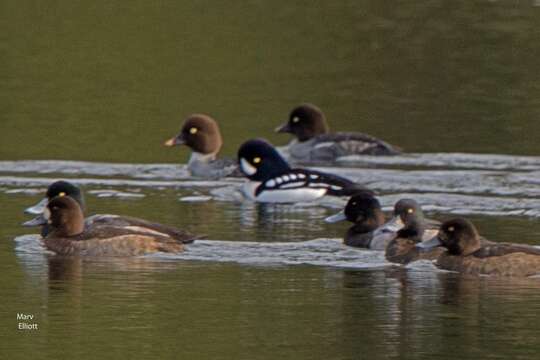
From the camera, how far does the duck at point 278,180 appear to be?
2097 cm

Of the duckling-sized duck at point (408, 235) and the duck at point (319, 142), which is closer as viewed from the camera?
the duckling-sized duck at point (408, 235)

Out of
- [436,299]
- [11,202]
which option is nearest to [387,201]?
[11,202]

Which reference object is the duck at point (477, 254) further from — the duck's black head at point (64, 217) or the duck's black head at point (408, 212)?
the duck's black head at point (64, 217)

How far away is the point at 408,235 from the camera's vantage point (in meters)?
16.4

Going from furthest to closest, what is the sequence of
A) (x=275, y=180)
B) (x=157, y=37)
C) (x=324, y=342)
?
(x=157, y=37)
(x=275, y=180)
(x=324, y=342)

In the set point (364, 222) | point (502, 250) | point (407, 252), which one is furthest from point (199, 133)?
point (502, 250)

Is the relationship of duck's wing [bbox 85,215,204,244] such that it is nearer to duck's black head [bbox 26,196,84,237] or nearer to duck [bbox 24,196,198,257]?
duck [bbox 24,196,198,257]

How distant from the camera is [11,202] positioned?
65.0 feet

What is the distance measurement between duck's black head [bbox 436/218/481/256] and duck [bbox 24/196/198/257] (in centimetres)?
240

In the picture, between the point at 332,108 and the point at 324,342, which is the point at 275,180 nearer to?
the point at 332,108

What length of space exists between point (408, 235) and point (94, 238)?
9.12 feet

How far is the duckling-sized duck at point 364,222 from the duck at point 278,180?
8.12ft

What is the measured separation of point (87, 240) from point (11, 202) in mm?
3437

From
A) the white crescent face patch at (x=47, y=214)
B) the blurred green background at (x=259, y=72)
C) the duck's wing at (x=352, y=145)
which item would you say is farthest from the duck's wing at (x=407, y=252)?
the duck's wing at (x=352, y=145)
